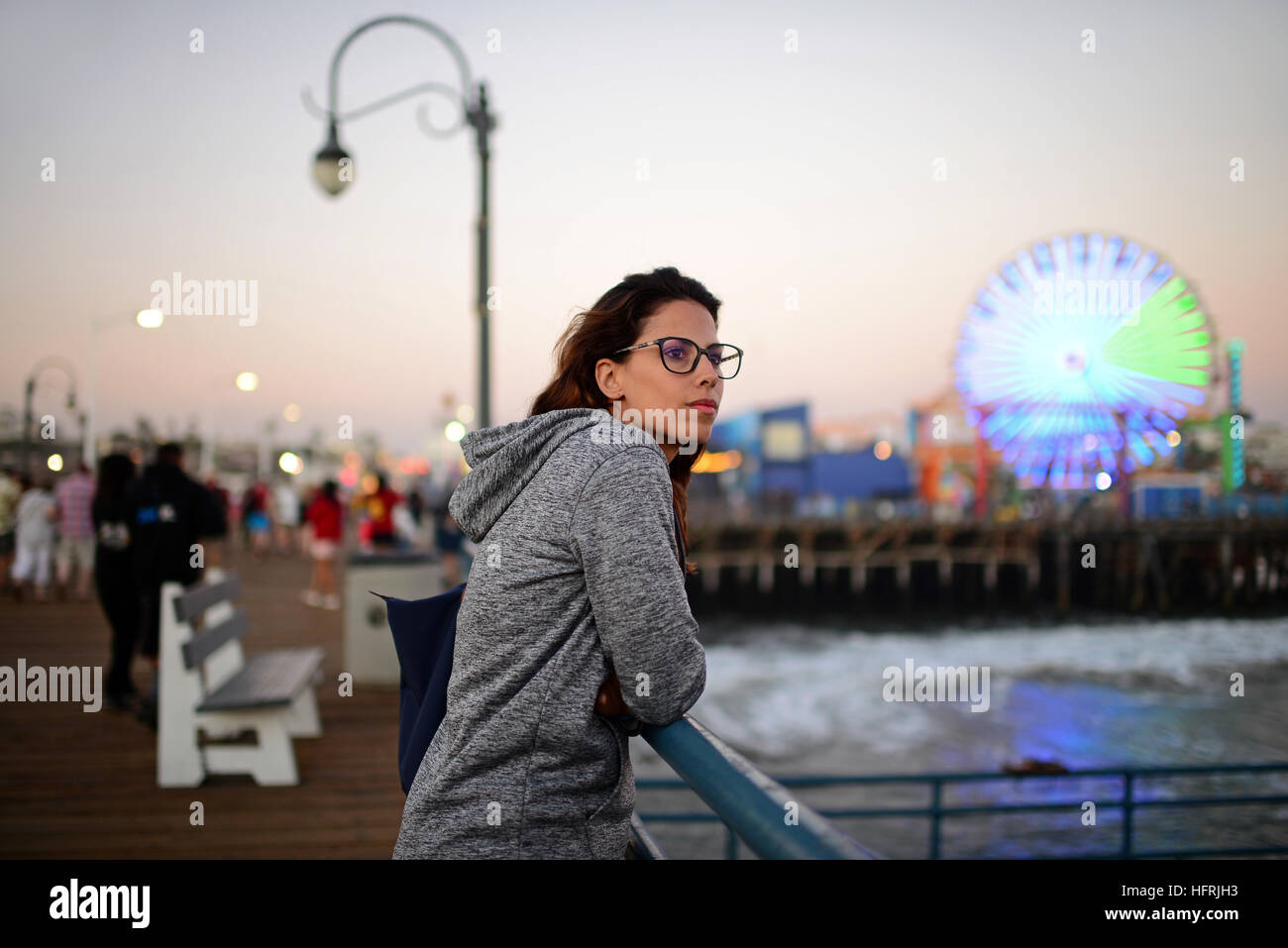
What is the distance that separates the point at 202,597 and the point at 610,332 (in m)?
4.55

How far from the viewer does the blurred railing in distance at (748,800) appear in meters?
0.89

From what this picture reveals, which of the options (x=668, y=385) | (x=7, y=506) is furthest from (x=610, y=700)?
(x=7, y=506)

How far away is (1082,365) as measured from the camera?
28.9m

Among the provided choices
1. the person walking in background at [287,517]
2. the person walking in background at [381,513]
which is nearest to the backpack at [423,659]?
the person walking in background at [381,513]

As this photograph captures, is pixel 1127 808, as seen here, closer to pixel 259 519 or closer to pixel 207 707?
pixel 207 707

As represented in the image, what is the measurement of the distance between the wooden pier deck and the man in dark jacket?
0.59m

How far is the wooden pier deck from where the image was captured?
4195 millimetres

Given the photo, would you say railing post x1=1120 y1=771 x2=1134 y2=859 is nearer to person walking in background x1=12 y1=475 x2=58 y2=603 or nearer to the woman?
the woman

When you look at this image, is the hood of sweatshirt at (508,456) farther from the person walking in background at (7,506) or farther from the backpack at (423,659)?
the person walking in background at (7,506)

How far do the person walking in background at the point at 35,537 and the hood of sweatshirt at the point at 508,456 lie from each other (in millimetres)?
13583

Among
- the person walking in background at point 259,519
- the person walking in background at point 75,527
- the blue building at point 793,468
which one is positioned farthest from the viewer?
the blue building at point 793,468

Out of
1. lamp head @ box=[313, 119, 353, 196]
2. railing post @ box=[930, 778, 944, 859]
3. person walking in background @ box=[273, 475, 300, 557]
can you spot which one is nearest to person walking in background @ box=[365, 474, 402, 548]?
lamp head @ box=[313, 119, 353, 196]
